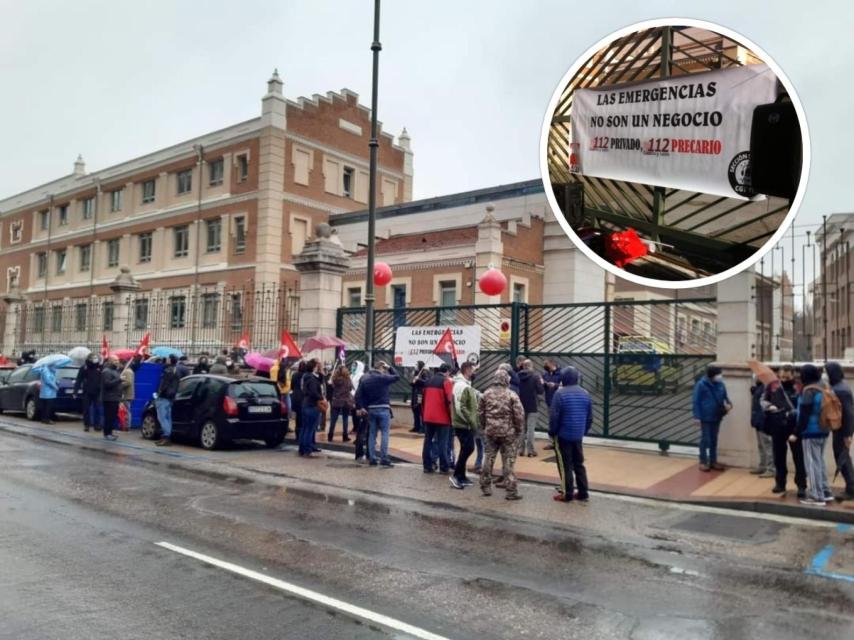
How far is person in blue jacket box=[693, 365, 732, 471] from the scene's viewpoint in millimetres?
11352

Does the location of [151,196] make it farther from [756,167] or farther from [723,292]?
Answer: [756,167]

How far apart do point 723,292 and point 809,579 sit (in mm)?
6591

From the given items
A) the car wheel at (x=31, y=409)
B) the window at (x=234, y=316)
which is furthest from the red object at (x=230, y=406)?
the car wheel at (x=31, y=409)

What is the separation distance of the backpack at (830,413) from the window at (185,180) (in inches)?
1431

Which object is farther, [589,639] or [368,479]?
[368,479]

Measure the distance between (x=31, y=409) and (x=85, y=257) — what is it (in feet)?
98.9

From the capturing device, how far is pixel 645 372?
45.1ft

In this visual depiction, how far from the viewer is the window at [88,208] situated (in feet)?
153

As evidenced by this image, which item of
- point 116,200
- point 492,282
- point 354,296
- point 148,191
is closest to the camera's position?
point 492,282

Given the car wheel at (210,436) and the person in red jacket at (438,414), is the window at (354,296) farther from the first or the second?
the person in red jacket at (438,414)

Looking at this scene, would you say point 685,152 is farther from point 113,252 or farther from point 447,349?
point 113,252

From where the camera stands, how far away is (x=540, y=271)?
3216 centimetres

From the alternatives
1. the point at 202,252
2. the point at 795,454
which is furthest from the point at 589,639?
the point at 202,252

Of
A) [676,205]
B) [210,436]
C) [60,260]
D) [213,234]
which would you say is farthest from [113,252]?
[676,205]
